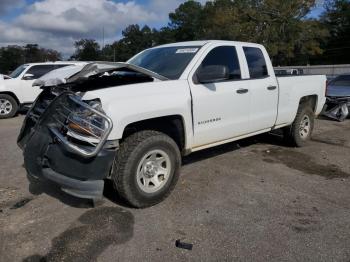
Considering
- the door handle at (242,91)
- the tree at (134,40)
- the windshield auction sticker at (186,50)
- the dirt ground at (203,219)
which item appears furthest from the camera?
the tree at (134,40)

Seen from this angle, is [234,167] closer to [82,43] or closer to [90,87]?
[90,87]

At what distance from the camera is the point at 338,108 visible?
37.0ft

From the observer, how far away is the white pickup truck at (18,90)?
12.3 metres

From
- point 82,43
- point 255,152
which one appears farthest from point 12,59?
point 255,152

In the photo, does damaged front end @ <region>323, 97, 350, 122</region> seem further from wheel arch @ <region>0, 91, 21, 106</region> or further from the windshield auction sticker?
wheel arch @ <region>0, 91, 21, 106</region>

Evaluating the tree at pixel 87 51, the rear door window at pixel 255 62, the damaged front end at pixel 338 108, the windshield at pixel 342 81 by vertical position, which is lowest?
the damaged front end at pixel 338 108

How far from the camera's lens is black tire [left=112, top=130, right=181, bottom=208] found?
→ 13.1 feet

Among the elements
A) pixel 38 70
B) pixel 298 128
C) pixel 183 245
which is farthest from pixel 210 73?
pixel 38 70

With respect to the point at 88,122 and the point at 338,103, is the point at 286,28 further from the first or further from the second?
the point at 88,122

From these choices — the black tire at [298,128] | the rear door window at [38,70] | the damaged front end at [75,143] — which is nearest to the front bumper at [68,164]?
the damaged front end at [75,143]

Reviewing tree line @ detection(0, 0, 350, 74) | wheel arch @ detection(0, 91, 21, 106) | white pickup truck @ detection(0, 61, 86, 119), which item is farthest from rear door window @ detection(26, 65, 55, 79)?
tree line @ detection(0, 0, 350, 74)

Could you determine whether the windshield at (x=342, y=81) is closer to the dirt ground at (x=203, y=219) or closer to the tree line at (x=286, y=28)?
the dirt ground at (x=203, y=219)

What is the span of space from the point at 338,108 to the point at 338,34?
57.2 m

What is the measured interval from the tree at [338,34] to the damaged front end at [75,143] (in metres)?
63.3
